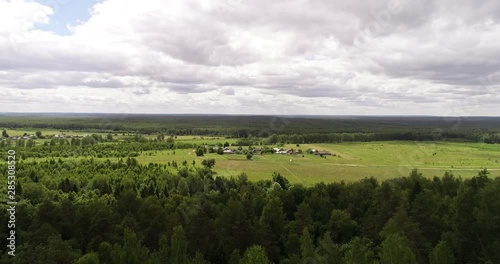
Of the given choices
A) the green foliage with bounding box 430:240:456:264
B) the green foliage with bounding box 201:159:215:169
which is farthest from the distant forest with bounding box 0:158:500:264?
the green foliage with bounding box 201:159:215:169

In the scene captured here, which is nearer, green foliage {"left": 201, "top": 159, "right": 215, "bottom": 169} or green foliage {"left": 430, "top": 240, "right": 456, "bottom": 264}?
green foliage {"left": 430, "top": 240, "right": 456, "bottom": 264}

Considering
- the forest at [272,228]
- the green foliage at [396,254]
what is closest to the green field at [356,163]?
the forest at [272,228]

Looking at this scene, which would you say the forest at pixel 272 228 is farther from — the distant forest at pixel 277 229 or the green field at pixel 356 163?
the green field at pixel 356 163

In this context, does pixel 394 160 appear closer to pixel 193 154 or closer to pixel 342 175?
pixel 342 175

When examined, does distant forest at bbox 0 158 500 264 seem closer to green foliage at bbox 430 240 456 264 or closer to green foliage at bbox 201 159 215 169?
green foliage at bbox 430 240 456 264

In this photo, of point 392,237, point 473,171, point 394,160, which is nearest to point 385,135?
point 394,160

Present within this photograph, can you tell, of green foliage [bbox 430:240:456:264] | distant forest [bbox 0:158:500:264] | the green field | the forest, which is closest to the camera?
green foliage [bbox 430:240:456:264]

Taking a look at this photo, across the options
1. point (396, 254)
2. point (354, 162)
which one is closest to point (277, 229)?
point (396, 254)

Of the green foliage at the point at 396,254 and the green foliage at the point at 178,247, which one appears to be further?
the green foliage at the point at 178,247
